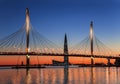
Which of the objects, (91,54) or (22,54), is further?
(91,54)

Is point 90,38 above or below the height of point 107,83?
above

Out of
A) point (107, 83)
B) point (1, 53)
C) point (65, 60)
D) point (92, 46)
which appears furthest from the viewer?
point (65, 60)

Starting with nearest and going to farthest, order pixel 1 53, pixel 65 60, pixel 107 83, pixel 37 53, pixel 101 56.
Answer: pixel 107 83
pixel 1 53
pixel 37 53
pixel 101 56
pixel 65 60

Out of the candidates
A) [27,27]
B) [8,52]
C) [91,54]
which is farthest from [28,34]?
[91,54]

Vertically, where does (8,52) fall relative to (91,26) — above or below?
below

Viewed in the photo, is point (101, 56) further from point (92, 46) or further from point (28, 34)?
point (28, 34)

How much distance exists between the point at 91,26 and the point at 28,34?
65.3 ft

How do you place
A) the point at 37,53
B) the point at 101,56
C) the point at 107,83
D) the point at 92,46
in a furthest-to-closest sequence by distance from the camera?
1. the point at 92,46
2. the point at 101,56
3. the point at 37,53
4. the point at 107,83

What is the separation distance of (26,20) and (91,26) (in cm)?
1910

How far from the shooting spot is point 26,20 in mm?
68750

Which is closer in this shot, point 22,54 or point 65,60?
point 22,54

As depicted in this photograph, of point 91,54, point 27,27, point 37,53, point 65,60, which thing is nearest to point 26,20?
point 27,27

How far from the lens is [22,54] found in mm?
63594

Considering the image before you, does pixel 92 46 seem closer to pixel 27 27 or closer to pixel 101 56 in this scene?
pixel 101 56
